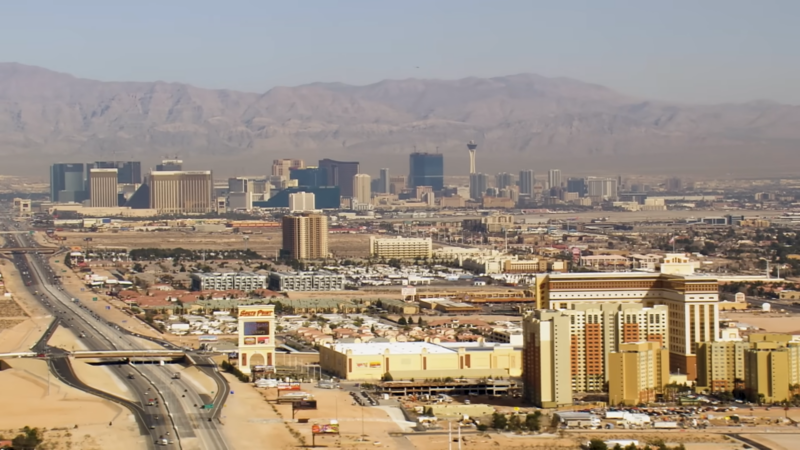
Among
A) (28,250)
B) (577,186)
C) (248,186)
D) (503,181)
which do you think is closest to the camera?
(28,250)

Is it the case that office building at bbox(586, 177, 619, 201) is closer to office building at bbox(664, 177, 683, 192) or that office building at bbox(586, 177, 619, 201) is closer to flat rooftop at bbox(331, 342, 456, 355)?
office building at bbox(664, 177, 683, 192)

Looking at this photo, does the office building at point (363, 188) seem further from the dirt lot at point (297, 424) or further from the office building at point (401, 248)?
the dirt lot at point (297, 424)

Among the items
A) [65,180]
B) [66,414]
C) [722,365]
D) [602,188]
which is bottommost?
[66,414]

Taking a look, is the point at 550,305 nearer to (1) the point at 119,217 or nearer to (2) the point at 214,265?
(2) the point at 214,265

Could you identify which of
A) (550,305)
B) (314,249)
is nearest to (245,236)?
(314,249)

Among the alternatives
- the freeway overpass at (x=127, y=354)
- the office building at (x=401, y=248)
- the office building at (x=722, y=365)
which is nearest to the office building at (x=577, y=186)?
the office building at (x=401, y=248)

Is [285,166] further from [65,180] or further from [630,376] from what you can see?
[630,376]

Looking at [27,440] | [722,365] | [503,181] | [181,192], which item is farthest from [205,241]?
[503,181]
